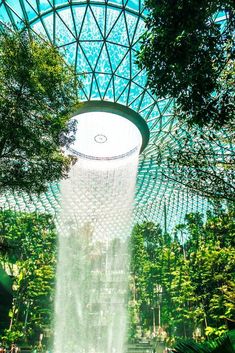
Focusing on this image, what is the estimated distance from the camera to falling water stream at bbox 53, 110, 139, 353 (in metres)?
42.4

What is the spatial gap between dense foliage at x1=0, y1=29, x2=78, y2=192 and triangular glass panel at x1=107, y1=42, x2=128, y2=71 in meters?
11.6

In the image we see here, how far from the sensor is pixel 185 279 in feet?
120

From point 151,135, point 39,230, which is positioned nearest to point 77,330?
point 39,230

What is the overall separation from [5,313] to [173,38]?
97.6 feet

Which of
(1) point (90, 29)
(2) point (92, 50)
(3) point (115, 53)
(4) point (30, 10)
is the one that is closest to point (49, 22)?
(4) point (30, 10)

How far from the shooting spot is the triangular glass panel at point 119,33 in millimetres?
25078

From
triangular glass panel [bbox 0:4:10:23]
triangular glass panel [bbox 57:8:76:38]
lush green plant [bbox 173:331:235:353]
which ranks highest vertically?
triangular glass panel [bbox 57:8:76:38]

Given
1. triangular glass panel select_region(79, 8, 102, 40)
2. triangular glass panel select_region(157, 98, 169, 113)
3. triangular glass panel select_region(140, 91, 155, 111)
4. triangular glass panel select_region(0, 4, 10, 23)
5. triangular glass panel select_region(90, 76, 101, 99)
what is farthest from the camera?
triangular glass panel select_region(157, 98, 169, 113)

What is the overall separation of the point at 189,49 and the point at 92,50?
21.5 meters

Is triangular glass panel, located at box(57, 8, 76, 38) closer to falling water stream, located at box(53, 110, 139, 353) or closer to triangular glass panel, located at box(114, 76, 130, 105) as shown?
triangular glass panel, located at box(114, 76, 130, 105)

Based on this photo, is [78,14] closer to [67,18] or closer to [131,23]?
[67,18]

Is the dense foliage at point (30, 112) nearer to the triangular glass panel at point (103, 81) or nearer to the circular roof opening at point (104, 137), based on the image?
the triangular glass panel at point (103, 81)

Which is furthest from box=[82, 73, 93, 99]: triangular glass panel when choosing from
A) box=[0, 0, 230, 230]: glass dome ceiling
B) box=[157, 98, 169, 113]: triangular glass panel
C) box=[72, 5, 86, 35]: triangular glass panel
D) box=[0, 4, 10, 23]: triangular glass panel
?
box=[0, 4, 10, 23]: triangular glass panel

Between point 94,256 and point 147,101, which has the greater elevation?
point 147,101
